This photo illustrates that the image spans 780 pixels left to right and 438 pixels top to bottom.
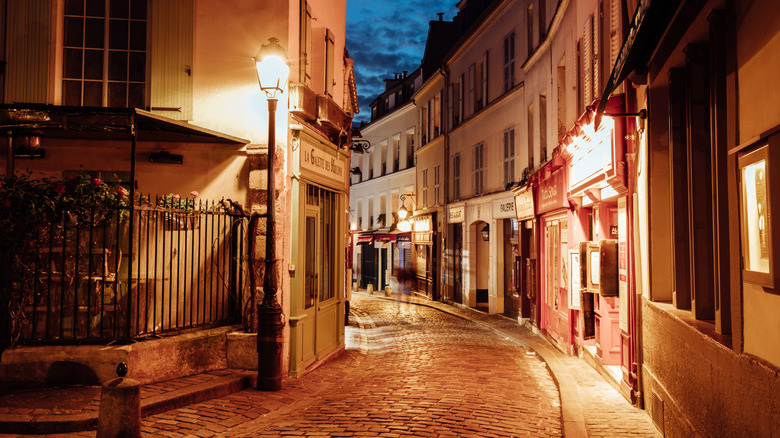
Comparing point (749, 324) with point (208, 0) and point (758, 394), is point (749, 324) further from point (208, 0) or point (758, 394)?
point (208, 0)

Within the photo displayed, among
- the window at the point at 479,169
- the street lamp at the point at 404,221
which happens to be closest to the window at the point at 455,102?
the window at the point at 479,169

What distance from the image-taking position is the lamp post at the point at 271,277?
25.0 ft

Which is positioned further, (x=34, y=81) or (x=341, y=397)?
(x=34, y=81)

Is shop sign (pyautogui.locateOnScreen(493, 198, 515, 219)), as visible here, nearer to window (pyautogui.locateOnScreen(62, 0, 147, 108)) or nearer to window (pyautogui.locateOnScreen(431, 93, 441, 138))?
window (pyautogui.locateOnScreen(431, 93, 441, 138))

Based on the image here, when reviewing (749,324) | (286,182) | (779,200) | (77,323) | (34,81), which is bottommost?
(77,323)

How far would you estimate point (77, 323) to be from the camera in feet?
24.1

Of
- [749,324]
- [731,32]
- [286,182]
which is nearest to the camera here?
[749,324]

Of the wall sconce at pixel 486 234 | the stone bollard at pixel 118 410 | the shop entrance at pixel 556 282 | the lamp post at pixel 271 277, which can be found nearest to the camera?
the stone bollard at pixel 118 410

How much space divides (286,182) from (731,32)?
6033mm

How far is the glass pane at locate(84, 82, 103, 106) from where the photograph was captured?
884 cm

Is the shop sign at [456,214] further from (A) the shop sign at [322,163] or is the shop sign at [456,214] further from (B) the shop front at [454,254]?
(A) the shop sign at [322,163]

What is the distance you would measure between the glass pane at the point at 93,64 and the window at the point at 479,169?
42.1 feet

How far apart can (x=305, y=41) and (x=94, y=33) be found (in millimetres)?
3090

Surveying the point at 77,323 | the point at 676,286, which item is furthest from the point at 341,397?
the point at 676,286
